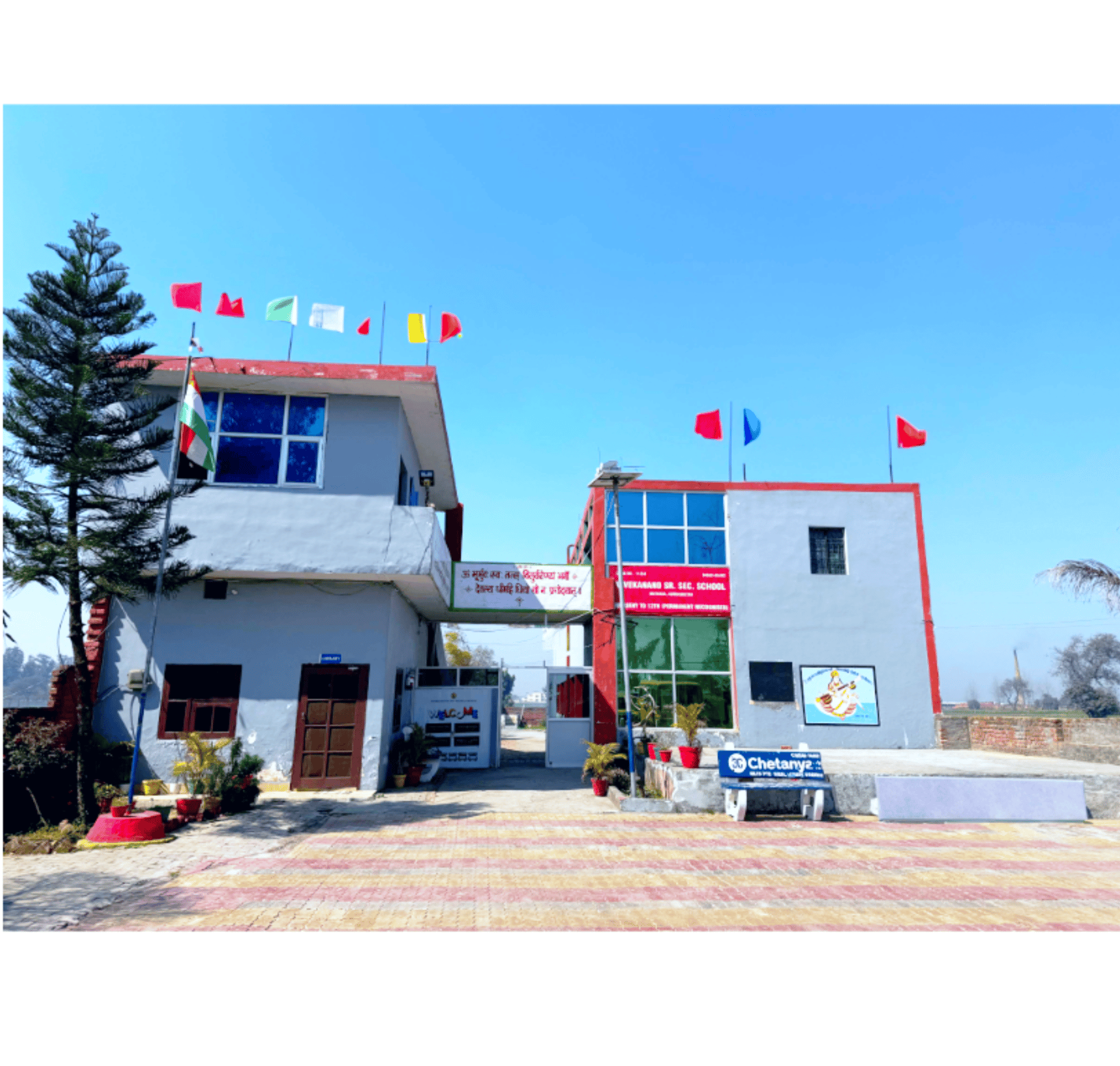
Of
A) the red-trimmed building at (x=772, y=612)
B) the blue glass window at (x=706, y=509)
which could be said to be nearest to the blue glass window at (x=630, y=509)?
the red-trimmed building at (x=772, y=612)

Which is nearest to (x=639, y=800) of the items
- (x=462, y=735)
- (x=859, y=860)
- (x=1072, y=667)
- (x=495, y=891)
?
(x=859, y=860)

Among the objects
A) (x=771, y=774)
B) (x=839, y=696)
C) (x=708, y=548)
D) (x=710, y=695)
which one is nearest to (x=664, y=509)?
(x=708, y=548)

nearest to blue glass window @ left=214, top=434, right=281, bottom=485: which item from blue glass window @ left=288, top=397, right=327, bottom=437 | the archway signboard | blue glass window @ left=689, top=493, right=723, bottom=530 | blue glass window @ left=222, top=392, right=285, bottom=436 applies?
blue glass window @ left=222, top=392, right=285, bottom=436

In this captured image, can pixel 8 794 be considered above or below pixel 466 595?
below

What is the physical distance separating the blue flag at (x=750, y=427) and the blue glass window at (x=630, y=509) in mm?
3992

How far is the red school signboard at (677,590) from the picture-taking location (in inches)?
744

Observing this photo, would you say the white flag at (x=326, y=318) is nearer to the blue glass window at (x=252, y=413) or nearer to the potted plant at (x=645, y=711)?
the blue glass window at (x=252, y=413)

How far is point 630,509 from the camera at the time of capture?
19.6 meters

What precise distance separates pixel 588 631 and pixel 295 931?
13.9m

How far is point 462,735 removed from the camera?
1823 centimetres

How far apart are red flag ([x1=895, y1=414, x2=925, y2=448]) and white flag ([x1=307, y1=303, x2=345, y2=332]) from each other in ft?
54.8

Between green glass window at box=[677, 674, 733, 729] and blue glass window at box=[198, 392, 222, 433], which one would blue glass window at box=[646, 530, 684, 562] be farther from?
blue glass window at box=[198, 392, 222, 433]

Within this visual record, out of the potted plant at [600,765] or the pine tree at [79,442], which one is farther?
the potted plant at [600,765]

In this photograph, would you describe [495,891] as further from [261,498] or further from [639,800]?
[261,498]
